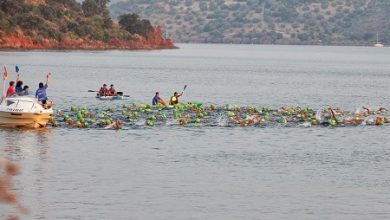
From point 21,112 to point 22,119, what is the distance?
650mm

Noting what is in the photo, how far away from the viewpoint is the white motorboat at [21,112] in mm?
55438

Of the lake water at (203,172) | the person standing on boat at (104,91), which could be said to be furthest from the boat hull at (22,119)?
the person standing on boat at (104,91)

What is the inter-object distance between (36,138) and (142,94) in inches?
1774

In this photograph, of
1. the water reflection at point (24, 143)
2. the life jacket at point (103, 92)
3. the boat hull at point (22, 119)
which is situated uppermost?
the boat hull at point (22, 119)

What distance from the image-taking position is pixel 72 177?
42000 millimetres

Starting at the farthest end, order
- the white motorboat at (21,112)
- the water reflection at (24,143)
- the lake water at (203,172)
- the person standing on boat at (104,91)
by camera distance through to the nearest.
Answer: the person standing on boat at (104,91) < the white motorboat at (21,112) < the water reflection at (24,143) < the lake water at (203,172)

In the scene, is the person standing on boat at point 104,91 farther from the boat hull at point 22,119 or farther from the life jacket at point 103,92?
the boat hull at point 22,119

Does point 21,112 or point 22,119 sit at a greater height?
point 21,112

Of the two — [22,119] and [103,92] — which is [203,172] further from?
[103,92]

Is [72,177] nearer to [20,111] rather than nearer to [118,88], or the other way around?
[20,111]

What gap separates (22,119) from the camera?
5600cm

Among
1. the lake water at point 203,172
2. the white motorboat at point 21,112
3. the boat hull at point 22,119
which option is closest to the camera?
the lake water at point 203,172

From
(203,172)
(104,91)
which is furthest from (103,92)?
(203,172)

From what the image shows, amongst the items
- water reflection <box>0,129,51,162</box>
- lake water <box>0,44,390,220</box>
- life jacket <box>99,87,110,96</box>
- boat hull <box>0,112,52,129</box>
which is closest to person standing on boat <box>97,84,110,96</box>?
life jacket <box>99,87,110,96</box>
